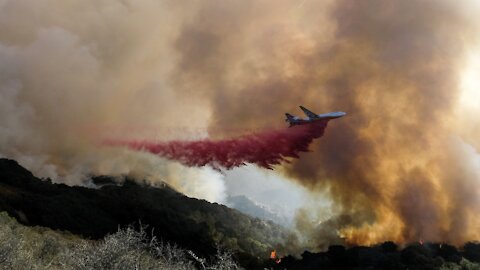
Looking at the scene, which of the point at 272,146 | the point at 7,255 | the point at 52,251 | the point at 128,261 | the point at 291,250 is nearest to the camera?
the point at 128,261

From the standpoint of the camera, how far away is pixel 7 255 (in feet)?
162

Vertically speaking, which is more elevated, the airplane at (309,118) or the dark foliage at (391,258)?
the airplane at (309,118)

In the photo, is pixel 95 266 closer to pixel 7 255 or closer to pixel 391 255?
pixel 7 255

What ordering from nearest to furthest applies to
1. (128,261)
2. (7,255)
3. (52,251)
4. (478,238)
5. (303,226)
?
(128,261) → (7,255) → (52,251) → (478,238) → (303,226)

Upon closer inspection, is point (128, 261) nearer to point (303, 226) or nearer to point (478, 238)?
point (303, 226)

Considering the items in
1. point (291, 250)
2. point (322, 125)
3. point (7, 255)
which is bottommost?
point (7, 255)

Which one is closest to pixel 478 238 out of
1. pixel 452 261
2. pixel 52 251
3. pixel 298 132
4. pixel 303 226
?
pixel 452 261

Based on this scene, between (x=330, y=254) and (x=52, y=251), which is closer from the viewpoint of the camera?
(x=52, y=251)

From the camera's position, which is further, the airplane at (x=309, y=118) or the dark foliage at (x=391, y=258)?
the dark foliage at (x=391, y=258)

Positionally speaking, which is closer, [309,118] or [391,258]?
[309,118]

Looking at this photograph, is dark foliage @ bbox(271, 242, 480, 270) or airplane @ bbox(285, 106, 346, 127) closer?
airplane @ bbox(285, 106, 346, 127)

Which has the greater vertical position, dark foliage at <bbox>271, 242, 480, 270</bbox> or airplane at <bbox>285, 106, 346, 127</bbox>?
airplane at <bbox>285, 106, 346, 127</bbox>

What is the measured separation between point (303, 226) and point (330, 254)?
37.1m

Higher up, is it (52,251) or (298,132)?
(298,132)
